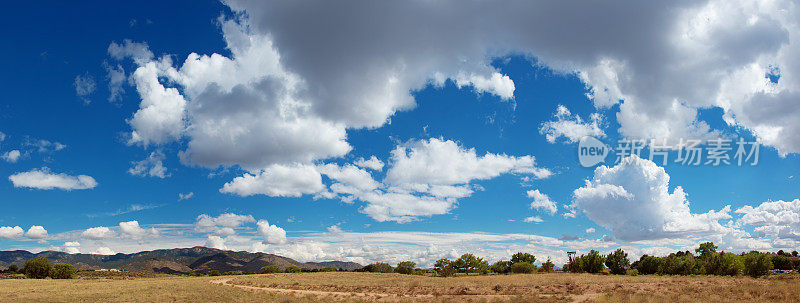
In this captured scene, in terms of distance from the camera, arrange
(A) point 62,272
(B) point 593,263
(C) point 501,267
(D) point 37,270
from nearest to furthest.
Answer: (B) point 593,263, (A) point 62,272, (D) point 37,270, (C) point 501,267

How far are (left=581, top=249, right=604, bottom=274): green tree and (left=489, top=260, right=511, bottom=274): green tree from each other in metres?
27.0

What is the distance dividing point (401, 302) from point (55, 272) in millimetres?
118759

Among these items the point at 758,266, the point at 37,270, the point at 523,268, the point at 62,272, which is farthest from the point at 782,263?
the point at 37,270

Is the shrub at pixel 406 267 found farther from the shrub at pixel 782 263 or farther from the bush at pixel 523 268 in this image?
the shrub at pixel 782 263

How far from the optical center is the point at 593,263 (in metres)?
100

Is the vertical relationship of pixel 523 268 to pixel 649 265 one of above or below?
below

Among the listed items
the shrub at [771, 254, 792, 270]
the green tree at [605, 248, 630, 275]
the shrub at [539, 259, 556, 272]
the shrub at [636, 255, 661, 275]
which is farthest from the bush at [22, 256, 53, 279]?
the shrub at [771, 254, 792, 270]

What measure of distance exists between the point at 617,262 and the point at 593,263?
6.91 metres

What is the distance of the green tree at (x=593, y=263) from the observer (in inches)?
3935

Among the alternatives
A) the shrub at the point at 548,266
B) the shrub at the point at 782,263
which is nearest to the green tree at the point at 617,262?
the shrub at the point at 548,266

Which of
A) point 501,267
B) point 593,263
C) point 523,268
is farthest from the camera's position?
point 501,267

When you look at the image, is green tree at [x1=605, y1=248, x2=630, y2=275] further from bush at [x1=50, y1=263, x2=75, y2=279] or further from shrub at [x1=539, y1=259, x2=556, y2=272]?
bush at [x1=50, y1=263, x2=75, y2=279]

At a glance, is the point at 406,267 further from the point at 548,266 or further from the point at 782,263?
the point at 782,263

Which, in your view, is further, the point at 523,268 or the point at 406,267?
the point at 406,267
